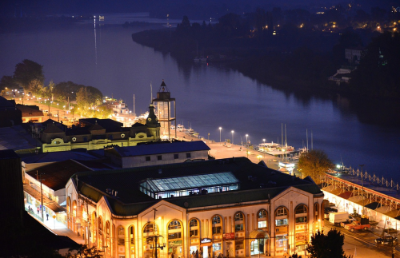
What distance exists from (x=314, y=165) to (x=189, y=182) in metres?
6.16

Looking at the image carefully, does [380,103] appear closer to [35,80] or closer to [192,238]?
[35,80]

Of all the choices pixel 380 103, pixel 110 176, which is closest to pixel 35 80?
pixel 380 103

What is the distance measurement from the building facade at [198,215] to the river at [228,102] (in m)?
9.51

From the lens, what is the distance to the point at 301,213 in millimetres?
13836

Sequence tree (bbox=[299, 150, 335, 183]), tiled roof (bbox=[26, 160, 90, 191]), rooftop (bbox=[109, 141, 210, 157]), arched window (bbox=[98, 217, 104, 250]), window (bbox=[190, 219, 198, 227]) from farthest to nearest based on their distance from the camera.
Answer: tree (bbox=[299, 150, 335, 183]) < rooftop (bbox=[109, 141, 210, 157]) < tiled roof (bbox=[26, 160, 90, 191]) < arched window (bbox=[98, 217, 104, 250]) < window (bbox=[190, 219, 198, 227])

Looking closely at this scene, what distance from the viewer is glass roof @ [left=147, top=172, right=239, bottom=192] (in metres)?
13.9

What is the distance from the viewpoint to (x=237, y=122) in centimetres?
3444

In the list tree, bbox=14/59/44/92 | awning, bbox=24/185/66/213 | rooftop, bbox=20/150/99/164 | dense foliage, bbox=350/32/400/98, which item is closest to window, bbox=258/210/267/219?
awning, bbox=24/185/66/213

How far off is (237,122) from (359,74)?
14735 millimetres

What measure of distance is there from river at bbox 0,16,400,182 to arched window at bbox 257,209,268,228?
9.95m

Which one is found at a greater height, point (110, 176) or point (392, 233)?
point (110, 176)

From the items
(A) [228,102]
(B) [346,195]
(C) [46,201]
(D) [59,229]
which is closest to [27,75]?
(A) [228,102]

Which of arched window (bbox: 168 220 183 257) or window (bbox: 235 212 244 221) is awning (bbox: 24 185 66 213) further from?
window (bbox: 235 212 244 221)

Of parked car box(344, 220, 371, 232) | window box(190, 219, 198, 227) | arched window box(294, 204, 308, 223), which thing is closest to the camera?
window box(190, 219, 198, 227)
